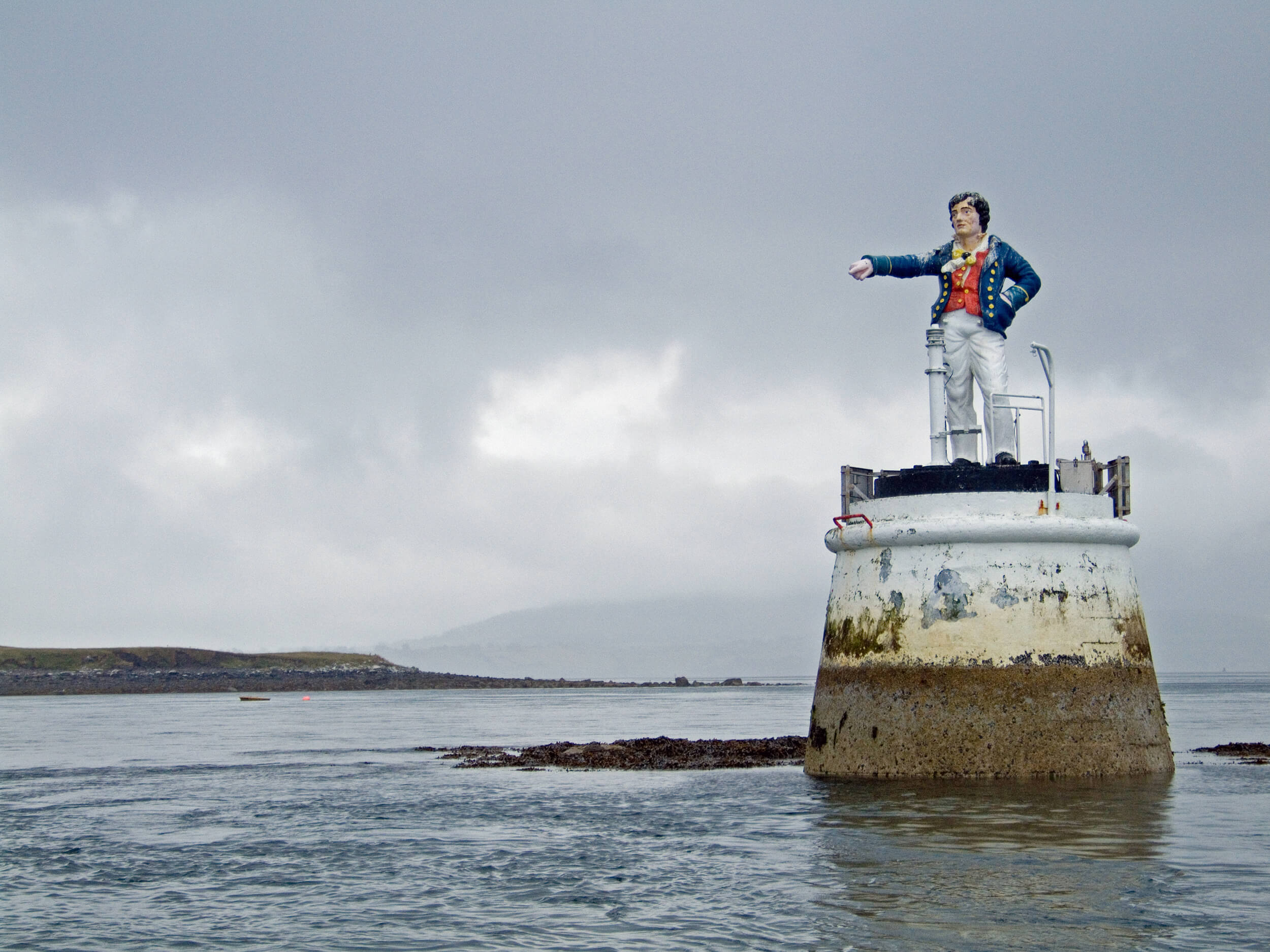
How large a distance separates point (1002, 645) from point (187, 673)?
13922cm

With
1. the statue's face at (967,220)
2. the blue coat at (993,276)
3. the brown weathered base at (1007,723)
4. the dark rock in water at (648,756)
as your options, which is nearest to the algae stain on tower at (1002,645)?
the brown weathered base at (1007,723)

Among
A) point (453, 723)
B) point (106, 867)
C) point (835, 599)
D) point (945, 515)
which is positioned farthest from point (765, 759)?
point (453, 723)

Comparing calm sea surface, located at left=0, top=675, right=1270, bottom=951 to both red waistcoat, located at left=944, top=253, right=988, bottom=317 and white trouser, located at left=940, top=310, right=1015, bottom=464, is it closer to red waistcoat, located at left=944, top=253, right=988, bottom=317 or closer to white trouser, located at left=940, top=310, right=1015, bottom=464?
white trouser, located at left=940, top=310, right=1015, bottom=464

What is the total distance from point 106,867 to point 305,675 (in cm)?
14257

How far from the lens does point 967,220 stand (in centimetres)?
1900

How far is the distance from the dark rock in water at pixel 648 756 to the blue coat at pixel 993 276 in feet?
31.0

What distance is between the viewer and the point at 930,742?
17.0 metres

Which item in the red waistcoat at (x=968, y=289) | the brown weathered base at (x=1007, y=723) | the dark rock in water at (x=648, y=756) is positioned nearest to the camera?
the brown weathered base at (x=1007, y=723)

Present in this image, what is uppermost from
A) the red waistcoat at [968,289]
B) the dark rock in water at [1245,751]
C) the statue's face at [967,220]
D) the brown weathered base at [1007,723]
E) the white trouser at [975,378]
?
the statue's face at [967,220]

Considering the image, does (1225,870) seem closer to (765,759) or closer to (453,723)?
(765,759)

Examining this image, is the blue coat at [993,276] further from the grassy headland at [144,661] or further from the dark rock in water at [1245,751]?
the grassy headland at [144,661]

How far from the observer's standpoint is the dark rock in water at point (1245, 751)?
83.1ft

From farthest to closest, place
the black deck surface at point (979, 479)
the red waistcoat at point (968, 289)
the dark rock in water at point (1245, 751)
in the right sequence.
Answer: the dark rock in water at point (1245, 751) < the red waistcoat at point (968, 289) < the black deck surface at point (979, 479)

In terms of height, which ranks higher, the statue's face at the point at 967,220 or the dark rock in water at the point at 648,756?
the statue's face at the point at 967,220
